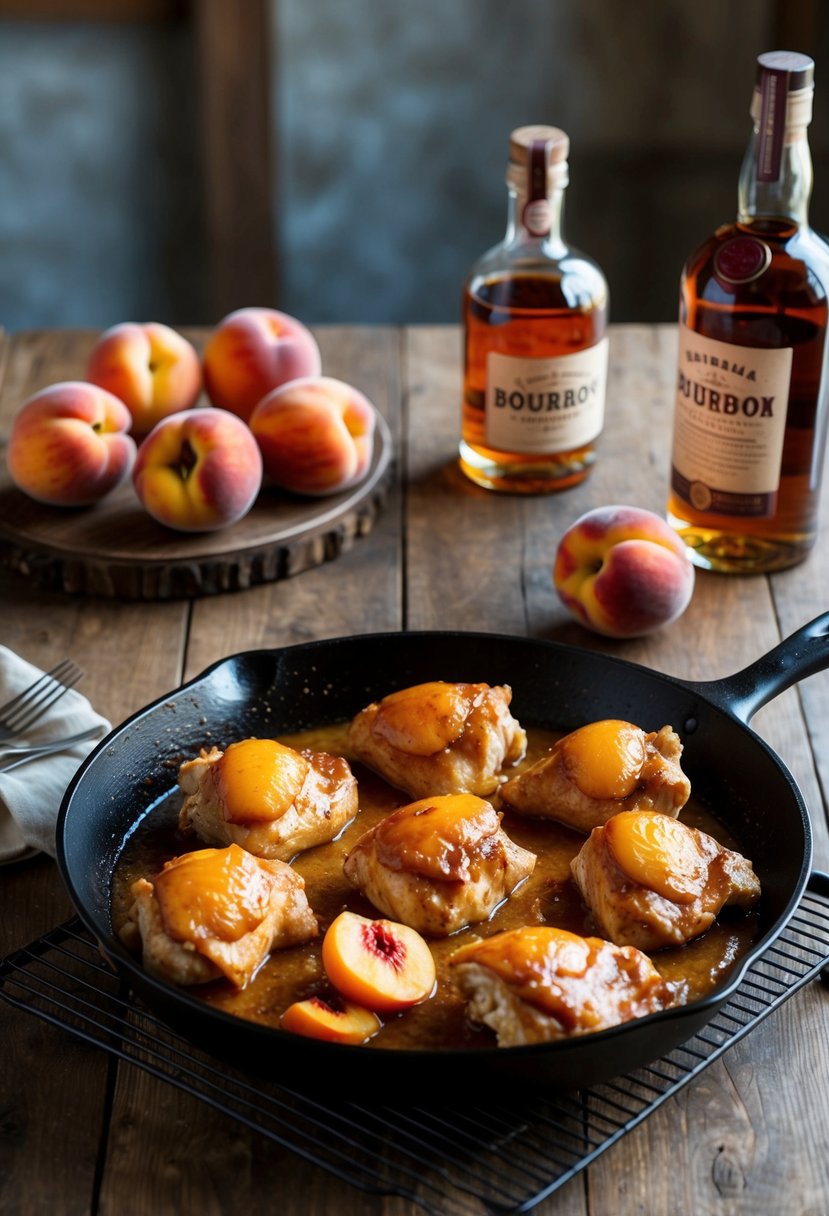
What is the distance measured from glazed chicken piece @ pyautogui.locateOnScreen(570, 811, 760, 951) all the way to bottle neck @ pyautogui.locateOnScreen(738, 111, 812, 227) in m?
0.84

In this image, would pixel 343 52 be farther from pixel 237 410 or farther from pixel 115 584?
pixel 115 584

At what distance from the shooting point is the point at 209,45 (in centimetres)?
369

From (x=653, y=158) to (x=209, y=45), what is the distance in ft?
4.48

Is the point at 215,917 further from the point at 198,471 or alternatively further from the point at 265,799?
the point at 198,471

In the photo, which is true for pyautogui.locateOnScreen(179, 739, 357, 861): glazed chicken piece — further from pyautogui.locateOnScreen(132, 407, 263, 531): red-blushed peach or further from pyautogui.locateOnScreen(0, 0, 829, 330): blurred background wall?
pyautogui.locateOnScreen(0, 0, 829, 330): blurred background wall

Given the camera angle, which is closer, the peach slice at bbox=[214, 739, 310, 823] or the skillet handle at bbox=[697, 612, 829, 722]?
the peach slice at bbox=[214, 739, 310, 823]

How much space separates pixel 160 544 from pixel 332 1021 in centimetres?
96

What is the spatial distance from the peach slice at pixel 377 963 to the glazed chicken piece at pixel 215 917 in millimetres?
43

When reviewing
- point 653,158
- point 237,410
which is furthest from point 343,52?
point 237,410

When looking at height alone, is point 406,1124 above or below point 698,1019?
below

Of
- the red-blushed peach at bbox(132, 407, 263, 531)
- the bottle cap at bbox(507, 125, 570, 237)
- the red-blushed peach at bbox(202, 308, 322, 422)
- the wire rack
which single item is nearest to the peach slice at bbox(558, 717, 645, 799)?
the wire rack

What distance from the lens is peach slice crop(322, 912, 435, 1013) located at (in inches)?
45.4

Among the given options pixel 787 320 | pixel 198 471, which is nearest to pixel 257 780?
pixel 198 471

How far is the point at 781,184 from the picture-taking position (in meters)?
1.74
